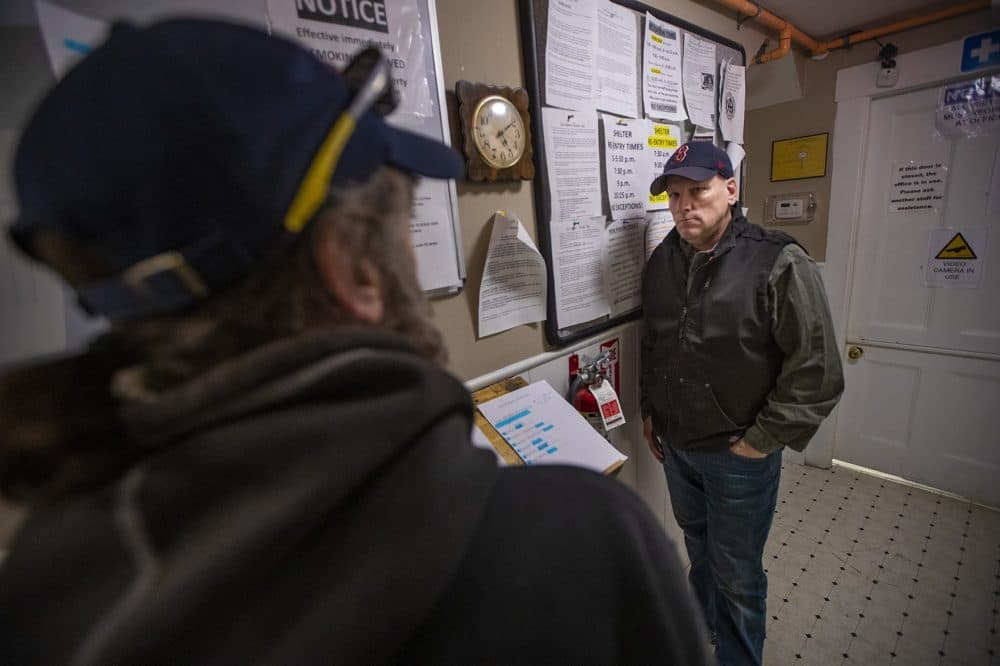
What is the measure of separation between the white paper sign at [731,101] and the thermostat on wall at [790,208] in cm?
75

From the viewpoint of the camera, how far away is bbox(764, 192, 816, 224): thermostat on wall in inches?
86.7

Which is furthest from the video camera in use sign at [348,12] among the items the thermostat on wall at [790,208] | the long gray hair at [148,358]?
the thermostat on wall at [790,208]

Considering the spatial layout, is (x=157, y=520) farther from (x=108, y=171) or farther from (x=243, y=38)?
(x=243, y=38)

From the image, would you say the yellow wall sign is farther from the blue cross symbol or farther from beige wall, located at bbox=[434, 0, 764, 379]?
beige wall, located at bbox=[434, 0, 764, 379]

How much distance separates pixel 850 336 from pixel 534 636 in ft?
8.81

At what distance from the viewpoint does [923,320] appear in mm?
2072

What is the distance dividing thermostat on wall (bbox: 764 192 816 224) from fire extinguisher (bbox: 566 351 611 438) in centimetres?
172

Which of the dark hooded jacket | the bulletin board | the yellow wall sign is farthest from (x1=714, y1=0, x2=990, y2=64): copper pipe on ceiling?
the dark hooded jacket

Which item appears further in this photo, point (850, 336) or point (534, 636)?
point (850, 336)

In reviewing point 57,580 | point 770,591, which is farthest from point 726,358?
point 57,580

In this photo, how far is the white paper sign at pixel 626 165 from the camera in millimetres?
1232

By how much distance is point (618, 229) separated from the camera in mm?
1317

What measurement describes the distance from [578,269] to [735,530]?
0.92 metres

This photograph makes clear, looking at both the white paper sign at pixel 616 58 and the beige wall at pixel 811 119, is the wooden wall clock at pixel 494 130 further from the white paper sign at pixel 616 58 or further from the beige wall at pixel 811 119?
the beige wall at pixel 811 119
